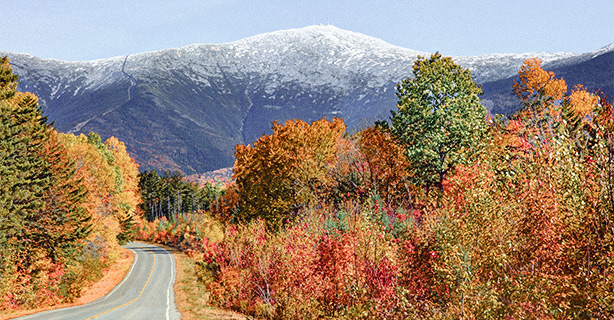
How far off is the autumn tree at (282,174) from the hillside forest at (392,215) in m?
0.17

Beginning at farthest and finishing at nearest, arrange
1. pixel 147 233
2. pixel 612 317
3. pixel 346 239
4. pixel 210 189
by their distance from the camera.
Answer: pixel 210 189
pixel 147 233
pixel 346 239
pixel 612 317

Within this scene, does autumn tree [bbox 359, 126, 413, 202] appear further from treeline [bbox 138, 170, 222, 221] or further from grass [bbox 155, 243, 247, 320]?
treeline [bbox 138, 170, 222, 221]

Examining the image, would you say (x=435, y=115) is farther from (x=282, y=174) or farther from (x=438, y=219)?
(x=282, y=174)

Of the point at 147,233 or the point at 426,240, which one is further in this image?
the point at 147,233

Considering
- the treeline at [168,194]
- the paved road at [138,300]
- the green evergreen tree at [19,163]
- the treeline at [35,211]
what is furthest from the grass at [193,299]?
the treeline at [168,194]

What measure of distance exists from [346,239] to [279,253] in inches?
188

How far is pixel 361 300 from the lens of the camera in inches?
513

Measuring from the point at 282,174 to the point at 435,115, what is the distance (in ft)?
52.8

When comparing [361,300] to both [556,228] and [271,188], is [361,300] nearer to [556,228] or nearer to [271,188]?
[556,228]

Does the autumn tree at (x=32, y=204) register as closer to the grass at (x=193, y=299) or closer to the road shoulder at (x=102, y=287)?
the road shoulder at (x=102, y=287)

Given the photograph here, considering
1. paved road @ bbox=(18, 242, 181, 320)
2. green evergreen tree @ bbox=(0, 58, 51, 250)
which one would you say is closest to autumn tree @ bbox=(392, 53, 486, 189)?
paved road @ bbox=(18, 242, 181, 320)

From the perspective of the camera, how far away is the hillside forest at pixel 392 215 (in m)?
7.81

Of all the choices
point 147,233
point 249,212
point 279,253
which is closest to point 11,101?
point 249,212

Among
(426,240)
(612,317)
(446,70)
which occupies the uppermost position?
(446,70)
